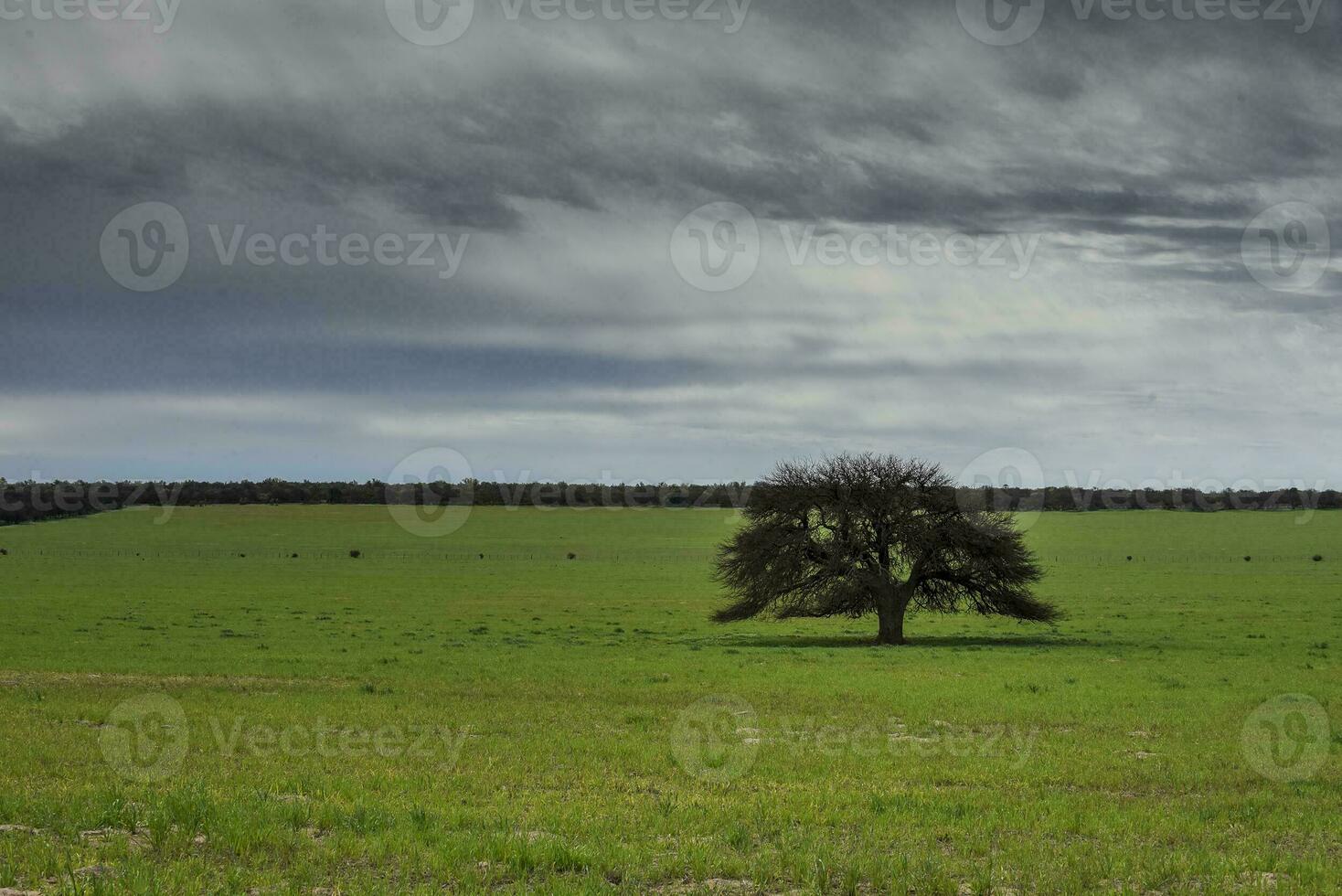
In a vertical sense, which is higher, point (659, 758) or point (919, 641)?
point (659, 758)

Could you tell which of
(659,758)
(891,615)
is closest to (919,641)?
(891,615)

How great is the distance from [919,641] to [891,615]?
2.68 m

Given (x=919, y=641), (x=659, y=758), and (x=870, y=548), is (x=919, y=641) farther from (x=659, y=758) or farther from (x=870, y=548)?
(x=659, y=758)

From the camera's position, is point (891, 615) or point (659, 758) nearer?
point (659, 758)

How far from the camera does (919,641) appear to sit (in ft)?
175

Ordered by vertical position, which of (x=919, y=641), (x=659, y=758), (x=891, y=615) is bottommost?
(x=919, y=641)

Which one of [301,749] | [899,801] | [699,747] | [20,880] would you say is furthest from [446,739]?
[20,880]

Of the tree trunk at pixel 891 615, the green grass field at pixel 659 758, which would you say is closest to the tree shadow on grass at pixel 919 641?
the green grass field at pixel 659 758

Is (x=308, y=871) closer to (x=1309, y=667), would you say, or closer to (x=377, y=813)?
(x=377, y=813)

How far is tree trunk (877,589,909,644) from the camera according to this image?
169ft

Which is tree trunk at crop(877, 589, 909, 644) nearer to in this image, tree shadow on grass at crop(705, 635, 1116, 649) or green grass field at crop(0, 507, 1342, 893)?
tree shadow on grass at crop(705, 635, 1116, 649)

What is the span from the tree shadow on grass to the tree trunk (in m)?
0.59

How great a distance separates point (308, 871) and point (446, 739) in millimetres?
9984

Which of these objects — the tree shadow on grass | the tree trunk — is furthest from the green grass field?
the tree trunk
